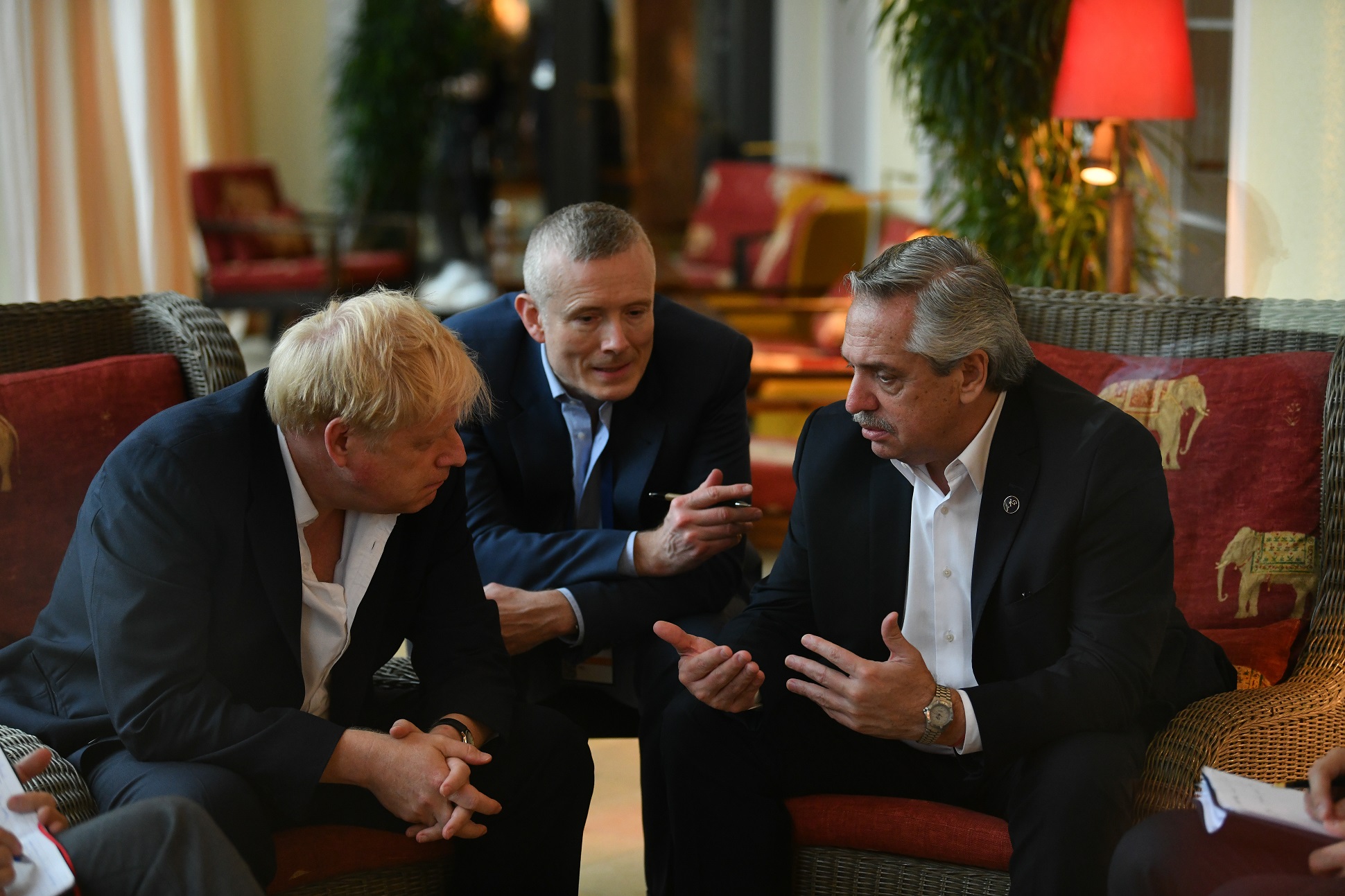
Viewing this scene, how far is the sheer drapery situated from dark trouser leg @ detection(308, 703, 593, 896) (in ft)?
10.2

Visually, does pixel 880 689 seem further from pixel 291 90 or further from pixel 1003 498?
pixel 291 90

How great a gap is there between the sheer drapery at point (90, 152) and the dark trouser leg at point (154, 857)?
3230 mm

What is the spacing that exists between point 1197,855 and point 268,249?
6.43m

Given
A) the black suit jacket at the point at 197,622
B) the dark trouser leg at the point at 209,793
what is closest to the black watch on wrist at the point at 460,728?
the black suit jacket at the point at 197,622

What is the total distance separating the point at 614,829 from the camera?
2.51 metres

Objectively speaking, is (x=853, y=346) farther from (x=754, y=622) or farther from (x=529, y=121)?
(x=529, y=121)

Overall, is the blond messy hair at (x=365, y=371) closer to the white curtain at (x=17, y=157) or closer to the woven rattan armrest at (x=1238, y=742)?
the woven rattan armrest at (x=1238, y=742)

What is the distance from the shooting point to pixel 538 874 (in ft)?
5.93

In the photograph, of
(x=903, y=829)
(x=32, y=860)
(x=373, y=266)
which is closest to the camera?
(x=32, y=860)

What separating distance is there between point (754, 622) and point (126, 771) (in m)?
0.85

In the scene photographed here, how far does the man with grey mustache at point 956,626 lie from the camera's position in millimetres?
1621

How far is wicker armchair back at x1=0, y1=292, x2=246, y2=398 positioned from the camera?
2.15m

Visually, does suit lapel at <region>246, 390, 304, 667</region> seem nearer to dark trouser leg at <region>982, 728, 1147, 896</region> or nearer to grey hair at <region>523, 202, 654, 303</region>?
grey hair at <region>523, 202, 654, 303</region>

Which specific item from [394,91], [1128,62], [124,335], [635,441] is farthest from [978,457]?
[394,91]
